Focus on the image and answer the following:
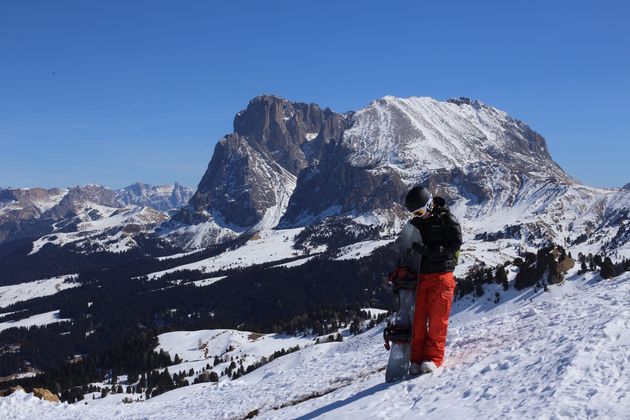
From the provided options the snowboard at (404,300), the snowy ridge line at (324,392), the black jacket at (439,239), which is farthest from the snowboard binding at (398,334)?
the snowy ridge line at (324,392)

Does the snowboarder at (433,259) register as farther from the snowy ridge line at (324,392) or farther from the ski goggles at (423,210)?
the snowy ridge line at (324,392)

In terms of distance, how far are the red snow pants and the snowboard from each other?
311 mm

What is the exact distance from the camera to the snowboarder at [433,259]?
14711 millimetres

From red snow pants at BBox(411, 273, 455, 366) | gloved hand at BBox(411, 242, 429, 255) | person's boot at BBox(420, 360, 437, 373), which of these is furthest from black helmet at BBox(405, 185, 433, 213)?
person's boot at BBox(420, 360, 437, 373)

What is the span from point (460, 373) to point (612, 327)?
4451 mm

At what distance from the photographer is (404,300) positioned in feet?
51.5

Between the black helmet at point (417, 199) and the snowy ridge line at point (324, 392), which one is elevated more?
the black helmet at point (417, 199)

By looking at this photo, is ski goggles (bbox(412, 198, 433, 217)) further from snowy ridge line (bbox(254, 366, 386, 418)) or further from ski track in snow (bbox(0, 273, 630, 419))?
snowy ridge line (bbox(254, 366, 386, 418))

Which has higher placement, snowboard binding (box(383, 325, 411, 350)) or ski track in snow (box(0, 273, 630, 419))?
snowboard binding (box(383, 325, 411, 350))

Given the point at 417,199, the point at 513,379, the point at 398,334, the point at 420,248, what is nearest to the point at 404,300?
the point at 398,334

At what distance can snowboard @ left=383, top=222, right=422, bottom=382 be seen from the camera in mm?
15258

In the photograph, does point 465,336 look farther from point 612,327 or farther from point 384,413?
point 384,413

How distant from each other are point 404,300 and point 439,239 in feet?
7.14

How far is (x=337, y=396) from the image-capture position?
1802 centimetres
